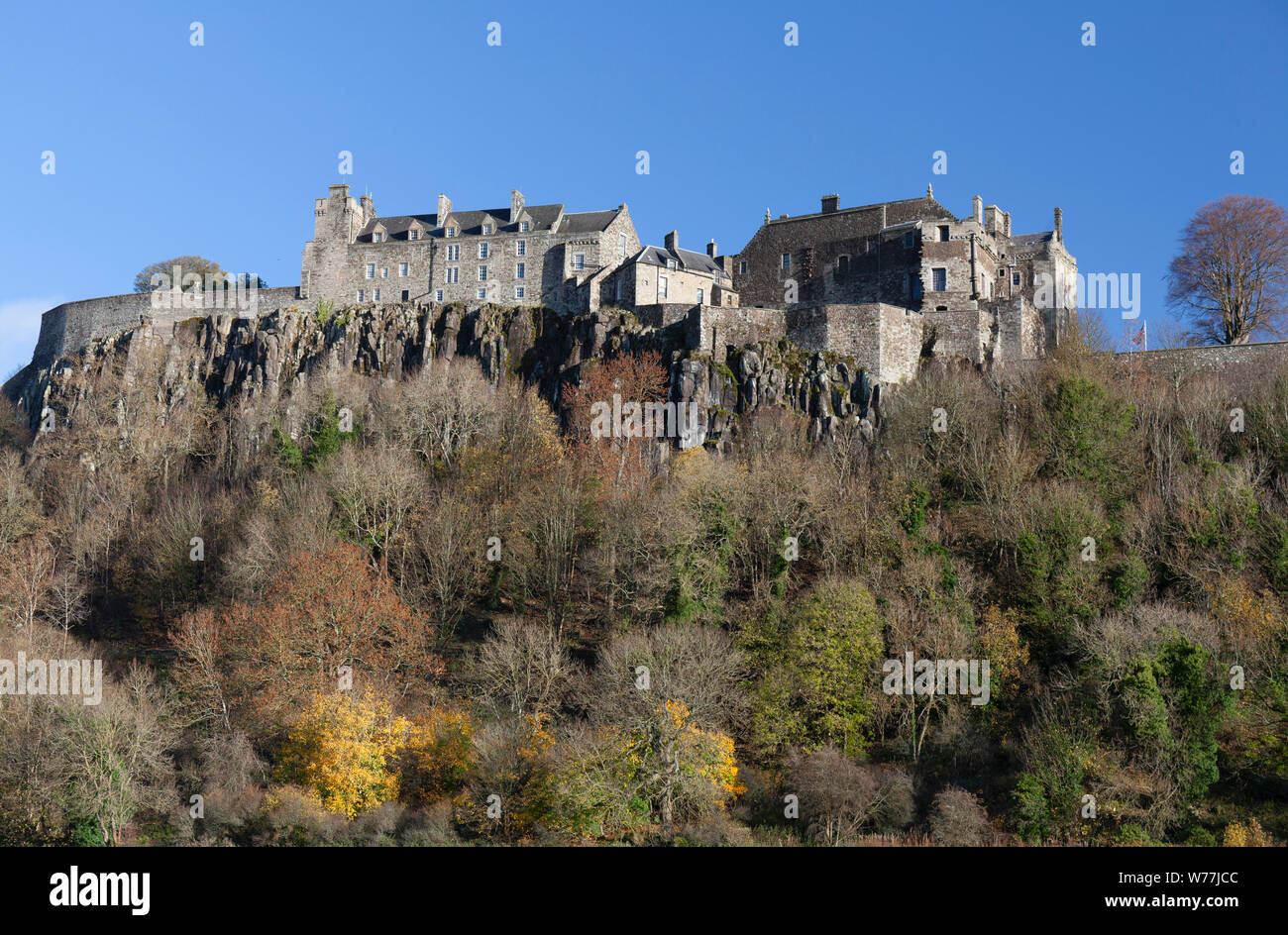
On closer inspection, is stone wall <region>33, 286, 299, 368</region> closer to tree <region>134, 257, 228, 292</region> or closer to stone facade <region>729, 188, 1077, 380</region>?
tree <region>134, 257, 228, 292</region>

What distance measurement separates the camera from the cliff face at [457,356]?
53625mm

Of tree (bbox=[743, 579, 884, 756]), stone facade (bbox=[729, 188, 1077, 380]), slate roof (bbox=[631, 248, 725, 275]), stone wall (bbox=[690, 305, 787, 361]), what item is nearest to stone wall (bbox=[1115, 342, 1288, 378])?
stone facade (bbox=[729, 188, 1077, 380])

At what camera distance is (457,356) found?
6356cm

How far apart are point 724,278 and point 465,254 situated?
51.1 ft

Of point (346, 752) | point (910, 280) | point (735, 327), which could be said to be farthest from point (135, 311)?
point (346, 752)

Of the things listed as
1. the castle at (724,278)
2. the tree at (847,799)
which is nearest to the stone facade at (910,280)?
the castle at (724,278)

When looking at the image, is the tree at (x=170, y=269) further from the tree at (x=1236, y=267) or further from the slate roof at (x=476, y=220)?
the tree at (x=1236, y=267)

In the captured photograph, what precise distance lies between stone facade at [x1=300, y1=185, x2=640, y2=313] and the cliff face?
9.76 feet

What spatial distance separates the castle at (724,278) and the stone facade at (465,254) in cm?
9

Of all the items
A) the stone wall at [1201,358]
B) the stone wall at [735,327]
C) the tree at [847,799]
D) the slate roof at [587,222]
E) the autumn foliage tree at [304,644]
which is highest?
the slate roof at [587,222]

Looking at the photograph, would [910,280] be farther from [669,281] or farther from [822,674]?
[822,674]
